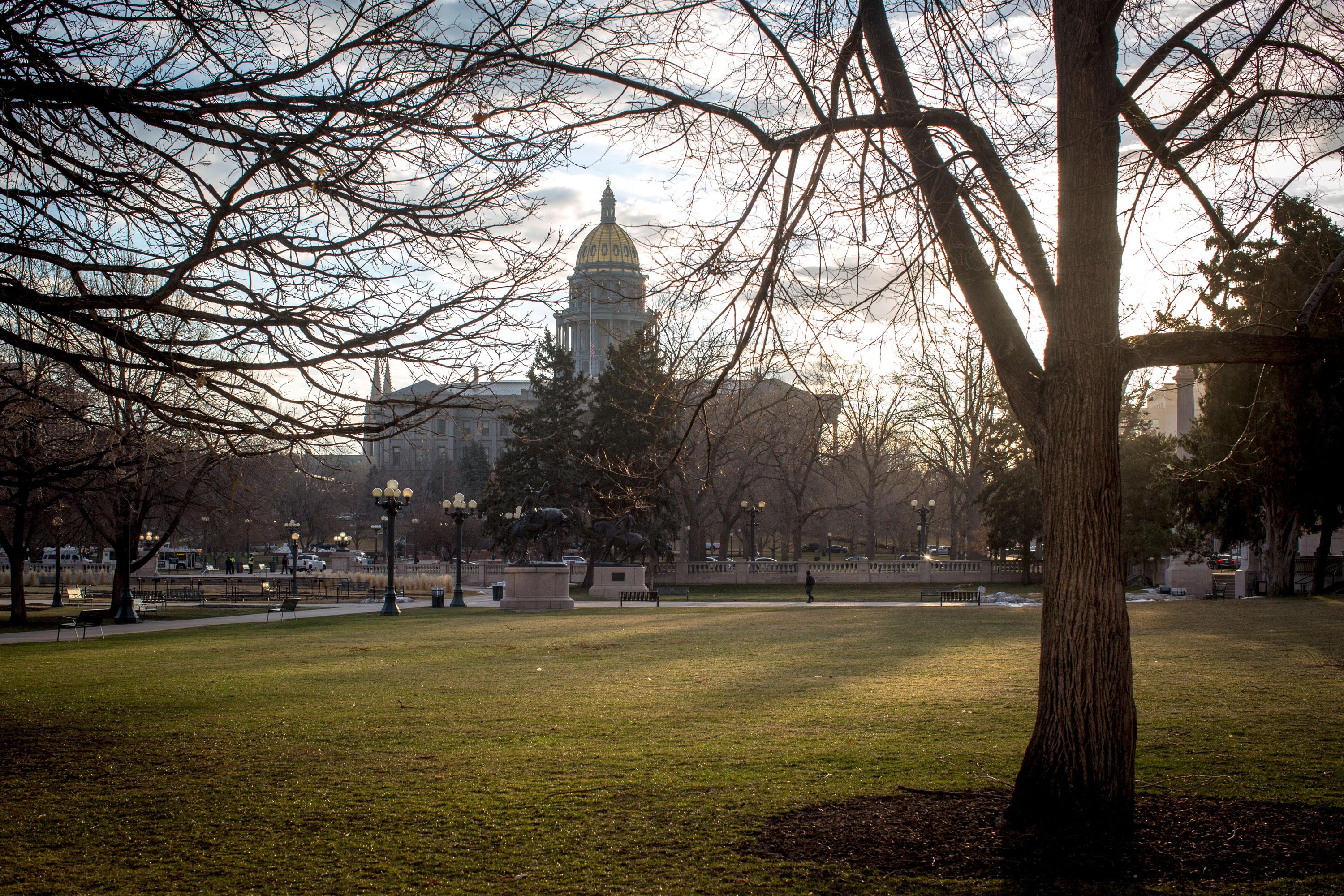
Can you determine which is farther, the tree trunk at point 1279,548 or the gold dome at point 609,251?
the tree trunk at point 1279,548

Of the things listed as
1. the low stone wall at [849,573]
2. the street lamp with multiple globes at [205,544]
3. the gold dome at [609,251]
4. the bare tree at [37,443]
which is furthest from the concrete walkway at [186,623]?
the street lamp with multiple globes at [205,544]

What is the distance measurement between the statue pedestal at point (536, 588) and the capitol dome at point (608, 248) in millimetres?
9856

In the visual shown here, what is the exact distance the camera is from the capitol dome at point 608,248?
32.2 feet

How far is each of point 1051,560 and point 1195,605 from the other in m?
27.2

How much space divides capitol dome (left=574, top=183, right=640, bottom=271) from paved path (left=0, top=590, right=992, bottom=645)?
12.1m

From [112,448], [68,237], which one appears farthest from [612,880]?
[112,448]

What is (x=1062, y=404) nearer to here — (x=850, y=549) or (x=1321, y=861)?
(x=1321, y=861)

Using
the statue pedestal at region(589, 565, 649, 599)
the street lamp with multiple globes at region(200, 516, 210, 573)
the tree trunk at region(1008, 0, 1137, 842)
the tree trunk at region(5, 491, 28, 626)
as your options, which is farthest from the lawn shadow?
the street lamp with multiple globes at region(200, 516, 210, 573)

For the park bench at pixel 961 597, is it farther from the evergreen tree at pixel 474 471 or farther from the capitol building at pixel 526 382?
the evergreen tree at pixel 474 471

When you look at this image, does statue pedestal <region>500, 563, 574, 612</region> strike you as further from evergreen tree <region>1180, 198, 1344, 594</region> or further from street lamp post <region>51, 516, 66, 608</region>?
evergreen tree <region>1180, 198, 1344, 594</region>

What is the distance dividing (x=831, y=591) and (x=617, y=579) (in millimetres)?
11671

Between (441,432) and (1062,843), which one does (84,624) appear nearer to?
(441,432)

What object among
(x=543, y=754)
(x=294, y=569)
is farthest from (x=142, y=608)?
(x=543, y=754)

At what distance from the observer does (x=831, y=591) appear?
158 feet
